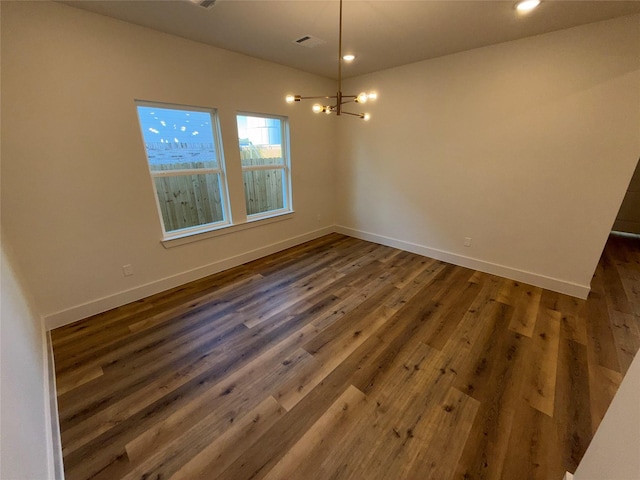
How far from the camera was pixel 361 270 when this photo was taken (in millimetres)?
3461

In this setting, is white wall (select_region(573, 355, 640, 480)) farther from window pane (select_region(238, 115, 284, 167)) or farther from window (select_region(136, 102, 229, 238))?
window pane (select_region(238, 115, 284, 167))

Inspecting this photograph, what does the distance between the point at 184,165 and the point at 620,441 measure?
3.66 meters

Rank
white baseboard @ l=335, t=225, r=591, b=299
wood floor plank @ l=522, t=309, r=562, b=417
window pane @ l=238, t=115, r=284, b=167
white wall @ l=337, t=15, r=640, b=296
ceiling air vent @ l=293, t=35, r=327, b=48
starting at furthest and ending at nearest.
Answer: window pane @ l=238, t=115, r=284, b=167 → white baseboard @ l=335, t=225, r=591, b=299 → ceiling air vent @ l=293, t=35, r=327, b=48 → white wall @ l=337, t=15, r=640, b=296 → wood floor plank @ l=522, t=309, r=562, b=417

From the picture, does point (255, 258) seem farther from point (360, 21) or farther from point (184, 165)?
point (360, 21)

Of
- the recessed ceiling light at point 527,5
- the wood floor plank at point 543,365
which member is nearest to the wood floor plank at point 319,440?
the wood floor plank at point 543,365

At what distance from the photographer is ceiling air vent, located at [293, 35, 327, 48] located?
8.50 feet

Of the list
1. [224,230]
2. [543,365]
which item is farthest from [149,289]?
[543,365]

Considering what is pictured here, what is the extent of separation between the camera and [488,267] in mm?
3371

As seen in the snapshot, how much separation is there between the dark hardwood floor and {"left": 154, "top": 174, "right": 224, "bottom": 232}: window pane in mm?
838

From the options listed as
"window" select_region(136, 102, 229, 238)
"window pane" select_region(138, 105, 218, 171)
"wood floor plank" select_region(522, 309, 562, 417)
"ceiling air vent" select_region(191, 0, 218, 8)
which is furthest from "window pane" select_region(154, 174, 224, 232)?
"wood floor plank" select_region(522, 309, 562, 417)

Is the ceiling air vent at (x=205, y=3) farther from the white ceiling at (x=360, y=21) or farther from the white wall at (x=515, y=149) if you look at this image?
the white wall at (x=515, y=149)

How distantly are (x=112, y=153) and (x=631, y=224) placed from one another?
7.89 metres

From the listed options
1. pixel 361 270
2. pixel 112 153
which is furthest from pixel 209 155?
pixel 361 270

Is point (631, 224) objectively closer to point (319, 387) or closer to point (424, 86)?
point (424, 86)
